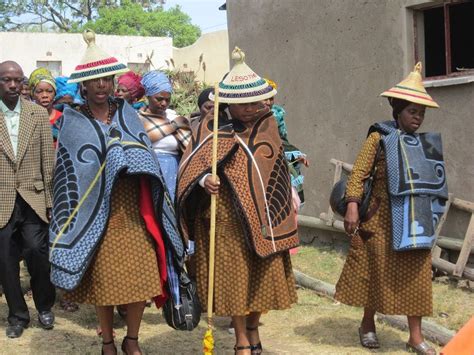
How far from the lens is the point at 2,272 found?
5.76m

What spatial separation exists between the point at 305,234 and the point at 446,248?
2292 mm

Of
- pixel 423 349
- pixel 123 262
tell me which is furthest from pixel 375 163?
pixel 123 262

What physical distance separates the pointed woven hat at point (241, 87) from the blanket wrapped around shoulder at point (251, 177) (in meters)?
0.21

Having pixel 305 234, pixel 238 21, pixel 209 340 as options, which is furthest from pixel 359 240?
pixel 238 21

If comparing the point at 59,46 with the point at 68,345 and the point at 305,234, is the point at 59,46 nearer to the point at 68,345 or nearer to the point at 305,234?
the point at 305,234

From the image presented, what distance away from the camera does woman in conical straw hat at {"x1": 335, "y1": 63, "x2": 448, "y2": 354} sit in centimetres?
515

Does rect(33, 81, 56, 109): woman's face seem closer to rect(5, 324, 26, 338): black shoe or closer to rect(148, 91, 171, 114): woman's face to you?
rect(148, 91, 171, 114): woman's face

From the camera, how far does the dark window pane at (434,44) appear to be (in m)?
7.95

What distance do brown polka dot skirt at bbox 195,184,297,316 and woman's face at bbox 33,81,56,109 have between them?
2.52 meters

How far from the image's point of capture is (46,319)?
6000 mm

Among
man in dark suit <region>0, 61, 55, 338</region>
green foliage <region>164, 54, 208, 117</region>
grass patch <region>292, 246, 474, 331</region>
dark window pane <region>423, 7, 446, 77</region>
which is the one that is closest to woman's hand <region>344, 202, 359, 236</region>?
grass patch <region>292, 246, 474, 331</region>

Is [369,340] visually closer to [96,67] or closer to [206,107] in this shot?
[206,107]

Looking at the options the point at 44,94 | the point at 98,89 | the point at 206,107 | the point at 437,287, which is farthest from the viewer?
the point at 437,287

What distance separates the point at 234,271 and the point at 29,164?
6.50 ft
